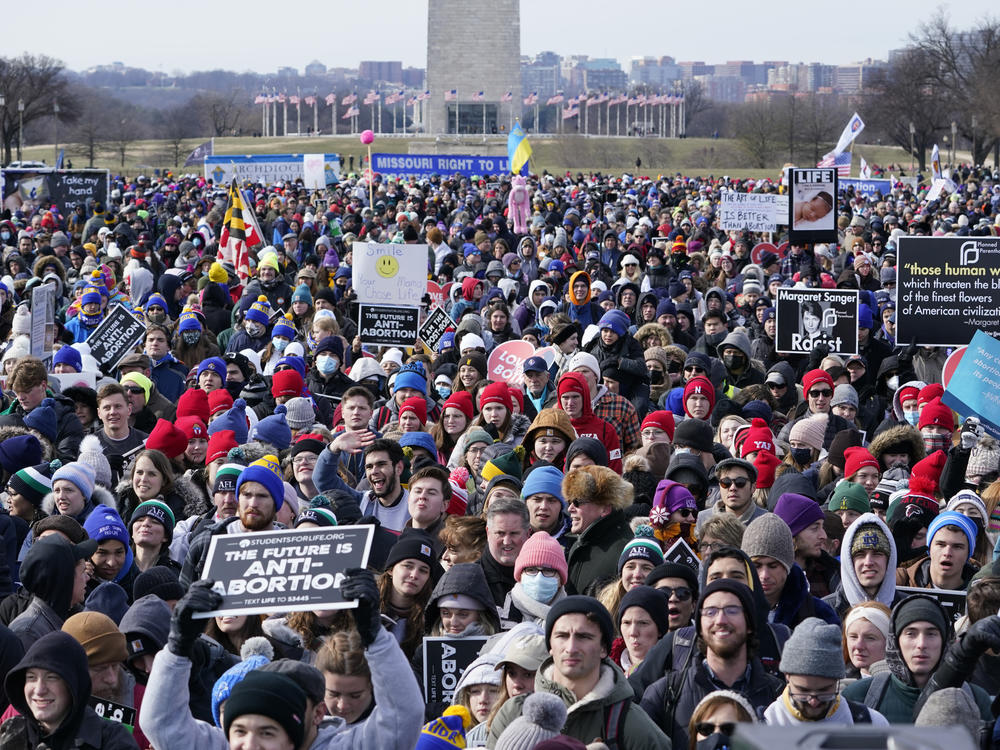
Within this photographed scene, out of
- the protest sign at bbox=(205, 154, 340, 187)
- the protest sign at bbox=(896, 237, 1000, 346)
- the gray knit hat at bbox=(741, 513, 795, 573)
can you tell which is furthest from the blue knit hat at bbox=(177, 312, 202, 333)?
the protest sign at bbox=(205, 154, 340, 187)

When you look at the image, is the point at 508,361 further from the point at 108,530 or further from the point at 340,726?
the point at 340,726

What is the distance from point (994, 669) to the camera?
17.4 feet

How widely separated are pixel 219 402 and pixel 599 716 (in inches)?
212

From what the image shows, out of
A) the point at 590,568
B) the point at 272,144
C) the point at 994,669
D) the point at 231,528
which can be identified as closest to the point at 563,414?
the point at 590,568

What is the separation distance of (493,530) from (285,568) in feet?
6.79

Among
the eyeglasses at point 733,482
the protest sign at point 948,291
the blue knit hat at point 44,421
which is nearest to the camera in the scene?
the eyeglasses at point 733,482

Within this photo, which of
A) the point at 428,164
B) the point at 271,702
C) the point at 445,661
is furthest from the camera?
the point at 428,164

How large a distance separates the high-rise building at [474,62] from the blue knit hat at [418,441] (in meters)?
75.6

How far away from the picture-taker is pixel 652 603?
541 centimetres

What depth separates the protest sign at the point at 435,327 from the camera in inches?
498

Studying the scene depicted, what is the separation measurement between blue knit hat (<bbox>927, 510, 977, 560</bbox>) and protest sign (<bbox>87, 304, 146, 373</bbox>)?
7.07m

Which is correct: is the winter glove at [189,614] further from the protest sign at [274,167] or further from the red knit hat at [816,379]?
the protest sign at [274,167]

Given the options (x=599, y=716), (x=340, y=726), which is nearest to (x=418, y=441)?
(x=599, y=716)

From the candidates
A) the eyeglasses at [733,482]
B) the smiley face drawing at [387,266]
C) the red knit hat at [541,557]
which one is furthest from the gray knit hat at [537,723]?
the smiley face drawing at [387,266]
